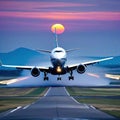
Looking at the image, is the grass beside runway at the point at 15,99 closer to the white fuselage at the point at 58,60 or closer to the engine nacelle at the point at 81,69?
the white fuselage at the point at 58,60

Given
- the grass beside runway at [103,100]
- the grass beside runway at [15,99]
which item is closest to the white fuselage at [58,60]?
the grass beside runway at [103,100]

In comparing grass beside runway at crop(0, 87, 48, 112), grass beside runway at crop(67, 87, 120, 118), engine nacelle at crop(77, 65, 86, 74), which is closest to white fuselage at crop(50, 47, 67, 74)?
engine nacelle at crop(77, 65, 86, 74)

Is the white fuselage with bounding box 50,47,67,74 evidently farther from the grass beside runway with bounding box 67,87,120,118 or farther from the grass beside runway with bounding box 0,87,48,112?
the grass beside runway with bounding box 0,87,48,112

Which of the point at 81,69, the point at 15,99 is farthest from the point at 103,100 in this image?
the point at 81,69

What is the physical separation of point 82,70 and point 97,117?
202 ft

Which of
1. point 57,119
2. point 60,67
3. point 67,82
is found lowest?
point 57,119

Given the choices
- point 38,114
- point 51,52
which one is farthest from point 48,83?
point 38,114

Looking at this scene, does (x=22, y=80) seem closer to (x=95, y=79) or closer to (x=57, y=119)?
(x=95, y=79)

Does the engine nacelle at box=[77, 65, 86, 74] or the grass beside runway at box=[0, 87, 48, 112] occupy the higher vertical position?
the engine nacelle at box=[77, 65, 86, 74]

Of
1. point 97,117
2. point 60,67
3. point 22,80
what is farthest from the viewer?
point 22,80

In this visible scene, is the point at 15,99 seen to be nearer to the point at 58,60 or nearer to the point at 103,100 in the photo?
the point at 103,100

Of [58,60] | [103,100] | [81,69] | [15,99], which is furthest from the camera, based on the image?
[81,69]

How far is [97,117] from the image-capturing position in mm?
52969

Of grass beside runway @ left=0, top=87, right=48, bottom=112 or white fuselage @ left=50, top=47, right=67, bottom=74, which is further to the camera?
white fuselage @ left=50, top=47, right=67, bottom=74
